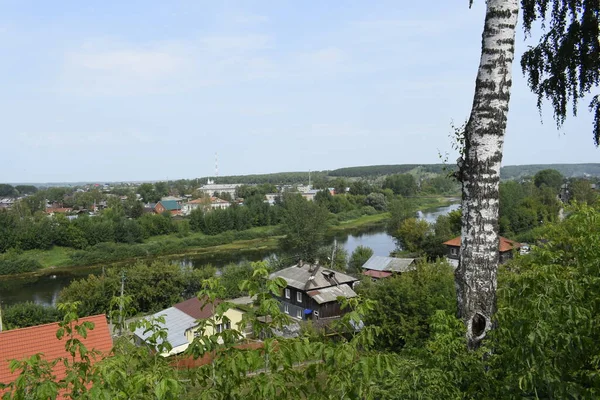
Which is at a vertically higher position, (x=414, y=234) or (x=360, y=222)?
(x=414, y=234)

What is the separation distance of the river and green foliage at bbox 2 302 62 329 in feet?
16.6

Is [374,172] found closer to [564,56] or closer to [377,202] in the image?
[377,202]

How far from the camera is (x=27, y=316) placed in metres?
16.9

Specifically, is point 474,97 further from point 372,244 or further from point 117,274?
point 372,244

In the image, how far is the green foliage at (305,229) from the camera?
3094 centimetres

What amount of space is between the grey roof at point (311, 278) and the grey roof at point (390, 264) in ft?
11.3

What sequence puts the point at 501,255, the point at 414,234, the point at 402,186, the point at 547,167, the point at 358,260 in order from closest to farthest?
the point at 501,255 → the point at 358,260 → the point at 414,234 → the point at 402,186 → the point at 547,167

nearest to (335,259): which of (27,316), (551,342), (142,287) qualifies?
(142,287)

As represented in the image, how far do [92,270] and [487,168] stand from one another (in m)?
33.6

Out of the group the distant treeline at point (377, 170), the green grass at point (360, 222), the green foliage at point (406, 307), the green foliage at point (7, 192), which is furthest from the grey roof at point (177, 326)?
the distant treeline at point (377, 170)

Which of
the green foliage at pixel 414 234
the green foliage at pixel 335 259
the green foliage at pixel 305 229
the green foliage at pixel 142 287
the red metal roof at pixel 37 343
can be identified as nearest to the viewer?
the red metal roof at pixel 37 343

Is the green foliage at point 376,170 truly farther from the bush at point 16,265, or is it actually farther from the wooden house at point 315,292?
the wooden house at point 315,292

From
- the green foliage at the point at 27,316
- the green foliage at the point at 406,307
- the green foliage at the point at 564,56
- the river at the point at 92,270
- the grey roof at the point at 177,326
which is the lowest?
the river at the point at 92,270

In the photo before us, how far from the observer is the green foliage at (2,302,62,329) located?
16.5m
